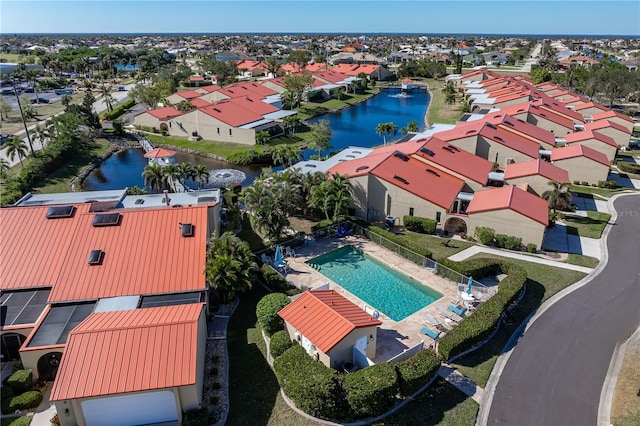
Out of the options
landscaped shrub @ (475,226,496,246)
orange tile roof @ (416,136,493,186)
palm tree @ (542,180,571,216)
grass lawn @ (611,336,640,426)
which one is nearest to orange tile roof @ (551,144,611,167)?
orange tile roof @ (416,136,493,186)

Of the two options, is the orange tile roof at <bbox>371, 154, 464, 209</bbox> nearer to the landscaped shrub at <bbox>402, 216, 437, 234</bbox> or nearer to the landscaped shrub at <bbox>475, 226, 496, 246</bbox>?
the landscaped shrub at <bbox>402, 216, 437, 234</bbox>

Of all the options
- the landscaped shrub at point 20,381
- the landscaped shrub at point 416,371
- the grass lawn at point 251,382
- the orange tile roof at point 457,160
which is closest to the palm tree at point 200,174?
the grass lawn at point 251,382

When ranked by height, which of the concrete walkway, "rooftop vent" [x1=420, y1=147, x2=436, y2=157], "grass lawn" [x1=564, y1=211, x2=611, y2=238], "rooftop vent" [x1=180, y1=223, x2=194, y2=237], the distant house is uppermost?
"rooftop vent" [x1=420, y1=147, x2=436, y2=157]

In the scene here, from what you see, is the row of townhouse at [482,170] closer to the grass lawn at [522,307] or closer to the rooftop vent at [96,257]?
the grass lawn at [522,307]

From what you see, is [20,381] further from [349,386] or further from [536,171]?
[536,171]

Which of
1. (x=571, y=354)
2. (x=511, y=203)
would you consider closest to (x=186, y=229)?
(x=571, y=354)

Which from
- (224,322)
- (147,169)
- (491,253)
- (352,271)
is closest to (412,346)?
(352,271)

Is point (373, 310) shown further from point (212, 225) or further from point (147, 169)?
point (147, 169)
